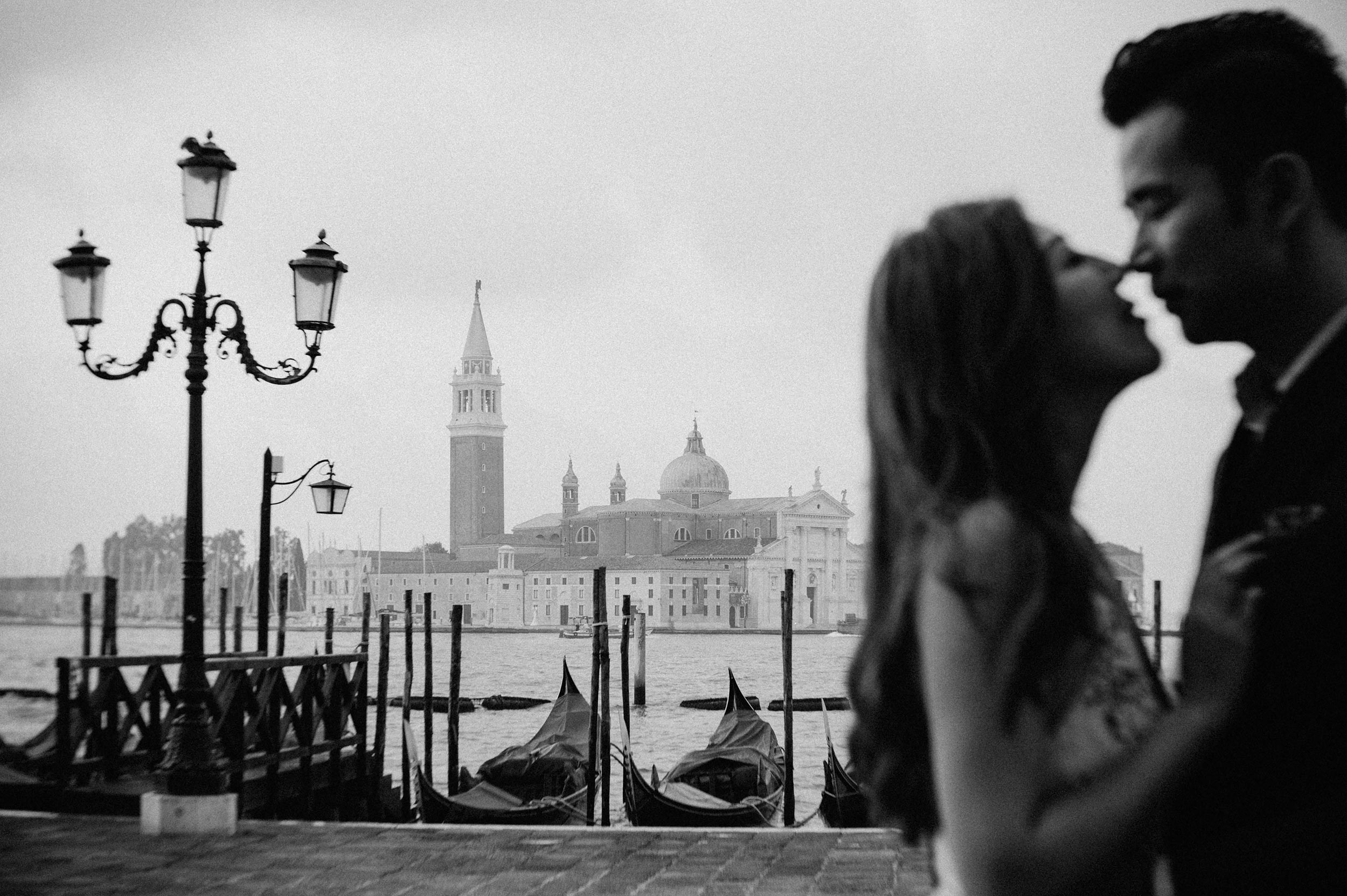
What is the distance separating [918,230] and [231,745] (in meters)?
6.51

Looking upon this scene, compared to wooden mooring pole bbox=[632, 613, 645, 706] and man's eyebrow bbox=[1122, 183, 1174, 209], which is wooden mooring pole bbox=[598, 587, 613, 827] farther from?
wooden mooring pole bbox=[632, 613, 645, 706]

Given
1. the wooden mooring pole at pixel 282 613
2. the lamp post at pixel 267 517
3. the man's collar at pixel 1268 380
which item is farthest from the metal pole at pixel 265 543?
the man's collar at pixel 1268 380

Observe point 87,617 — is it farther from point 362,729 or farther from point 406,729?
point 362,729

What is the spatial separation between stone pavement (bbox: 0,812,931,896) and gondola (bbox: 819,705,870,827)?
417 centimetres

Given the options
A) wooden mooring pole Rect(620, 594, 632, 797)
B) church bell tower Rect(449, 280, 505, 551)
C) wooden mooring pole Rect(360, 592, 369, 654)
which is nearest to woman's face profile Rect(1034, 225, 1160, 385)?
wooden mooring pole Rect(620, 594, 632, 797)

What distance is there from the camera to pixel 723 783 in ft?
36.8

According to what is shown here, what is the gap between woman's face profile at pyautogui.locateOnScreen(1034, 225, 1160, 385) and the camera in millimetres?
850

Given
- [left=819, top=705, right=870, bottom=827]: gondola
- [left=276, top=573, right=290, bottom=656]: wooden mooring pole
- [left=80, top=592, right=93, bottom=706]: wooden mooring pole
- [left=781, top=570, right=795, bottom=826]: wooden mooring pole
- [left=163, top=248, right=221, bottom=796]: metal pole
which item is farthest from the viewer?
[left=80, top=592, right=93, bottom=706]: wooden mooring pole

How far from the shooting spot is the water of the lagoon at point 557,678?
13.9 meters

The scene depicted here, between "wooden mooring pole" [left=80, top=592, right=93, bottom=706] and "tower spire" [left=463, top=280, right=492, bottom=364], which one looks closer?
"wooden mooring pole" [left=80, top=592, right=93, bottom=706]

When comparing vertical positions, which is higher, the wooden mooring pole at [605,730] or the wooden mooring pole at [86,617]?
the wooden mooring pole at [86,617]

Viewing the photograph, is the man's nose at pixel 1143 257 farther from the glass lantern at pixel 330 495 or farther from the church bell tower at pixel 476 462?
the church bell tower at pixel 476 462

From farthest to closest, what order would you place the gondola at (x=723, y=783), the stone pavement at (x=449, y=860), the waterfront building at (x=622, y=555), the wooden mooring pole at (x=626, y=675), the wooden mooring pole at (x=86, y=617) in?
the waterfront building at (x=622, y=555), the wooden mooring pole at (x=86, y=617), the wooden mooring pole at (x=626, y=675), the gondola at (x=723, y=783), the stone pavement at (x=449, y=860)

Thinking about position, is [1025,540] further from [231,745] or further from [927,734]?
[231,745]
